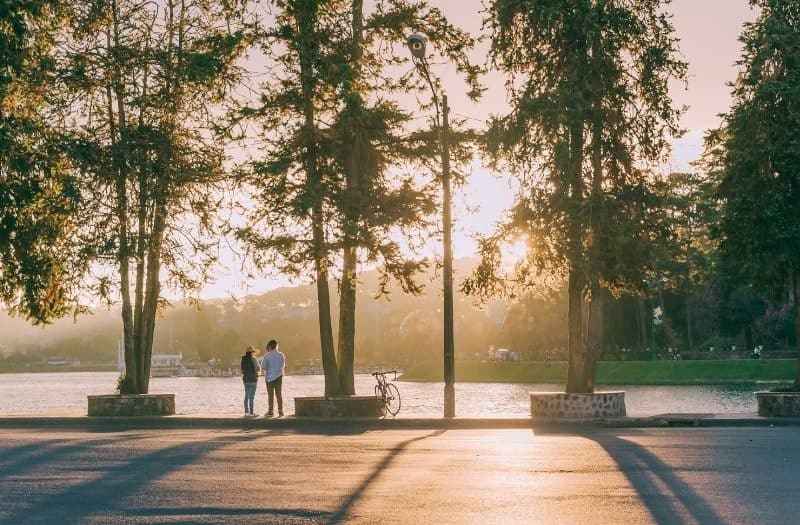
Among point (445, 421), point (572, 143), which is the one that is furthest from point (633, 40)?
point (445, 421)

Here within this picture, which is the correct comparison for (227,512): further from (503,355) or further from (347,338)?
(503,355)

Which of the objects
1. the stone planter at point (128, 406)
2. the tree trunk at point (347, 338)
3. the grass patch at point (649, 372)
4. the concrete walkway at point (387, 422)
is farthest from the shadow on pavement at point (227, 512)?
the grass patch at point (649, 372)

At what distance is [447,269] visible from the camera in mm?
25156

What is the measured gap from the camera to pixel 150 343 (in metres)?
29.5

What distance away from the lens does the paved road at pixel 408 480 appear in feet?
34.7

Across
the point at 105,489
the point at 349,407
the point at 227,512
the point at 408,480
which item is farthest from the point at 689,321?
the point at 227,512

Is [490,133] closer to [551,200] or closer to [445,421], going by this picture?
[551,200]

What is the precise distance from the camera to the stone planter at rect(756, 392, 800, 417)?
2252 cm

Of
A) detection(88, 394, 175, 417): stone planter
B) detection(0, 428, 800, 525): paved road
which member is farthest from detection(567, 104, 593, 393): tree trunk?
detection(88, 394, 175, 417): stone planter

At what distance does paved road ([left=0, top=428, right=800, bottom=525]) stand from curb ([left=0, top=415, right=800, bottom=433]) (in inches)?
Answer: 112

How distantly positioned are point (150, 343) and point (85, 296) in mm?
2606

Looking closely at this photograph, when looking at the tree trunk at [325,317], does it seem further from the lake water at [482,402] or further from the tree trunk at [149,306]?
the tree trunk at [149,306]

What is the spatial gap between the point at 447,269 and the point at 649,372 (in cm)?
4685

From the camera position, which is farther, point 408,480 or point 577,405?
point 577,405
